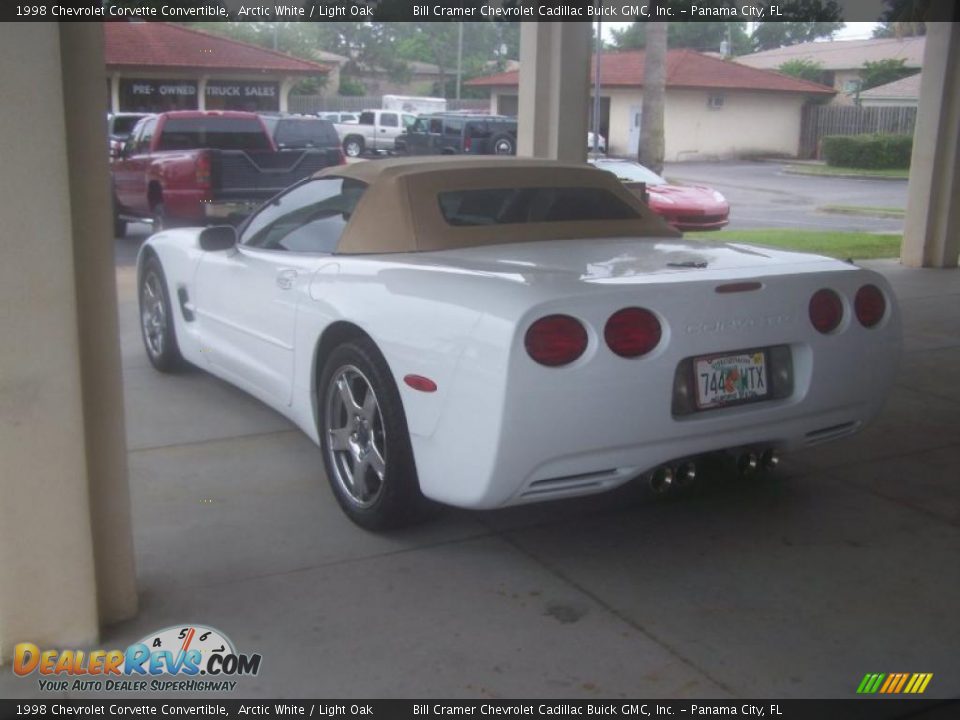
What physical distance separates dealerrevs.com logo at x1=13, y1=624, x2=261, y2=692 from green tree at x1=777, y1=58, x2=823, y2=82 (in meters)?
58.0

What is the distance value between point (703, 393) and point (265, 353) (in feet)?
7.49

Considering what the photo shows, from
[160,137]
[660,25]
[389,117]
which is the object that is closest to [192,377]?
[160,137]

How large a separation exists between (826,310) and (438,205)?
1751mm

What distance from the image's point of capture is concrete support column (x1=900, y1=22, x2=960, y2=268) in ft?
40.8

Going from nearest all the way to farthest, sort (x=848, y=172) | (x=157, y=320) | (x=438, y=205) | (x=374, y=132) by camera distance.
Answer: (x=438, y=205) < (x=157, y=320) < (x=848, y=172) < (x=374, y=132)

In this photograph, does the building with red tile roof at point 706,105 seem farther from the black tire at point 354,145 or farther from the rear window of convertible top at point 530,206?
the rear window of convertible top at point 530,206

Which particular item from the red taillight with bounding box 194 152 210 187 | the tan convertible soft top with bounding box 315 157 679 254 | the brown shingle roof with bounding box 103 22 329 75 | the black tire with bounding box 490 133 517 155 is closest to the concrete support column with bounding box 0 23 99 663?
the tan convertible soft top with bounding box 315 157 679 254

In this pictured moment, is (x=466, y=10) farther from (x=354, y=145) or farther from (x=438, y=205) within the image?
(x=354, y=145)

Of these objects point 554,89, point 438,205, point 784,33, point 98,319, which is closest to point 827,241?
point 554,89

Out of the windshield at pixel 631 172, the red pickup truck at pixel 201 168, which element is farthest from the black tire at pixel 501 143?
the red pickup truck at pixel 201 168

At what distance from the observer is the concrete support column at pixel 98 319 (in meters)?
3.37

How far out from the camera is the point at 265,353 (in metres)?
5.33

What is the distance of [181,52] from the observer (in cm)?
2736

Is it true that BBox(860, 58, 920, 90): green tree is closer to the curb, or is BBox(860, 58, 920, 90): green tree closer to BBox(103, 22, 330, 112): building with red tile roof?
the curb
